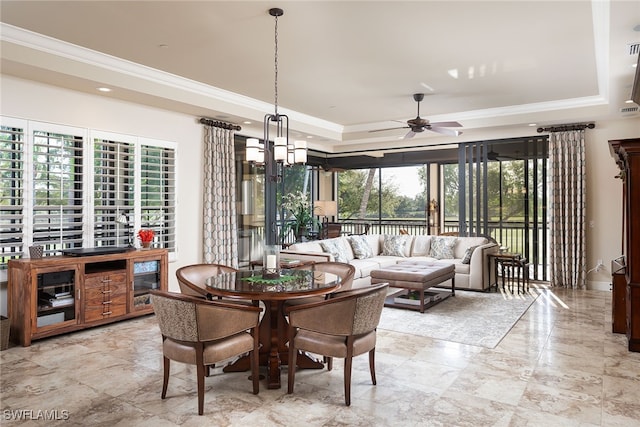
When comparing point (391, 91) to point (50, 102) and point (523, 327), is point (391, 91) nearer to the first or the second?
point (523, 327)

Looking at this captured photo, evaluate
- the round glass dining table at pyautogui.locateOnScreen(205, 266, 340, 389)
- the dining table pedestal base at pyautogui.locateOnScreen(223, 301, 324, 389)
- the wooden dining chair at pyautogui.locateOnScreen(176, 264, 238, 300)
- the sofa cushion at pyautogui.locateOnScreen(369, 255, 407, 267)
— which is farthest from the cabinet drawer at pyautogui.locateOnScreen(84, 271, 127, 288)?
the sofa cushion at pyautogui.locateOnScreen(369, 255, 407, 267)

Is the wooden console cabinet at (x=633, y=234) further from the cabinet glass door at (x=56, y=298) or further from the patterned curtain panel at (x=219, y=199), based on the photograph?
the cabinet glass door at (x=56, y=298)

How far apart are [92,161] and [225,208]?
6.72 feet

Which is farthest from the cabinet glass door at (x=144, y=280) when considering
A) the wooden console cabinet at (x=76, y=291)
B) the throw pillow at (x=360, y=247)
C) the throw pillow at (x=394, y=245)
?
the throw pillow at (x=394, y=245)

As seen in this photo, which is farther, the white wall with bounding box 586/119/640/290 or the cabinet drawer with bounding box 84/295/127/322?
the white wall with bounding box 586/119/640/290

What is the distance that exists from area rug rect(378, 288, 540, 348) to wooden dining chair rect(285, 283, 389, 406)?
5.58ft

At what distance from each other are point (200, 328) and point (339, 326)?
0.90 meters

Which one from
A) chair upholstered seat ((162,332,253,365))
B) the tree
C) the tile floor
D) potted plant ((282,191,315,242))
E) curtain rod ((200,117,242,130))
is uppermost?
curtain rod ((200,117,242,130))

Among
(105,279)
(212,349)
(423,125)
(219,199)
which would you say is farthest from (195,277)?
(423,125)

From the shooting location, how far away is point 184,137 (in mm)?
6188

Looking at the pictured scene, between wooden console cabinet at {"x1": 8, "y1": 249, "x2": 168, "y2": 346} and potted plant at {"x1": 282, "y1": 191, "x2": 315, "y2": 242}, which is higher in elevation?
potted plant at {"x1": 282, "y1": 191, "x2": 315, "y2": 242}

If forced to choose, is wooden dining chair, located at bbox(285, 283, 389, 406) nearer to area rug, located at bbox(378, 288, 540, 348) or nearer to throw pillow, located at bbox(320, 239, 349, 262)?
area rug, located at bbox(378, 288, 540, 348)

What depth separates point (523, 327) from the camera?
4.77 metres

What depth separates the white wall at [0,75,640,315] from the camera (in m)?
4.54
